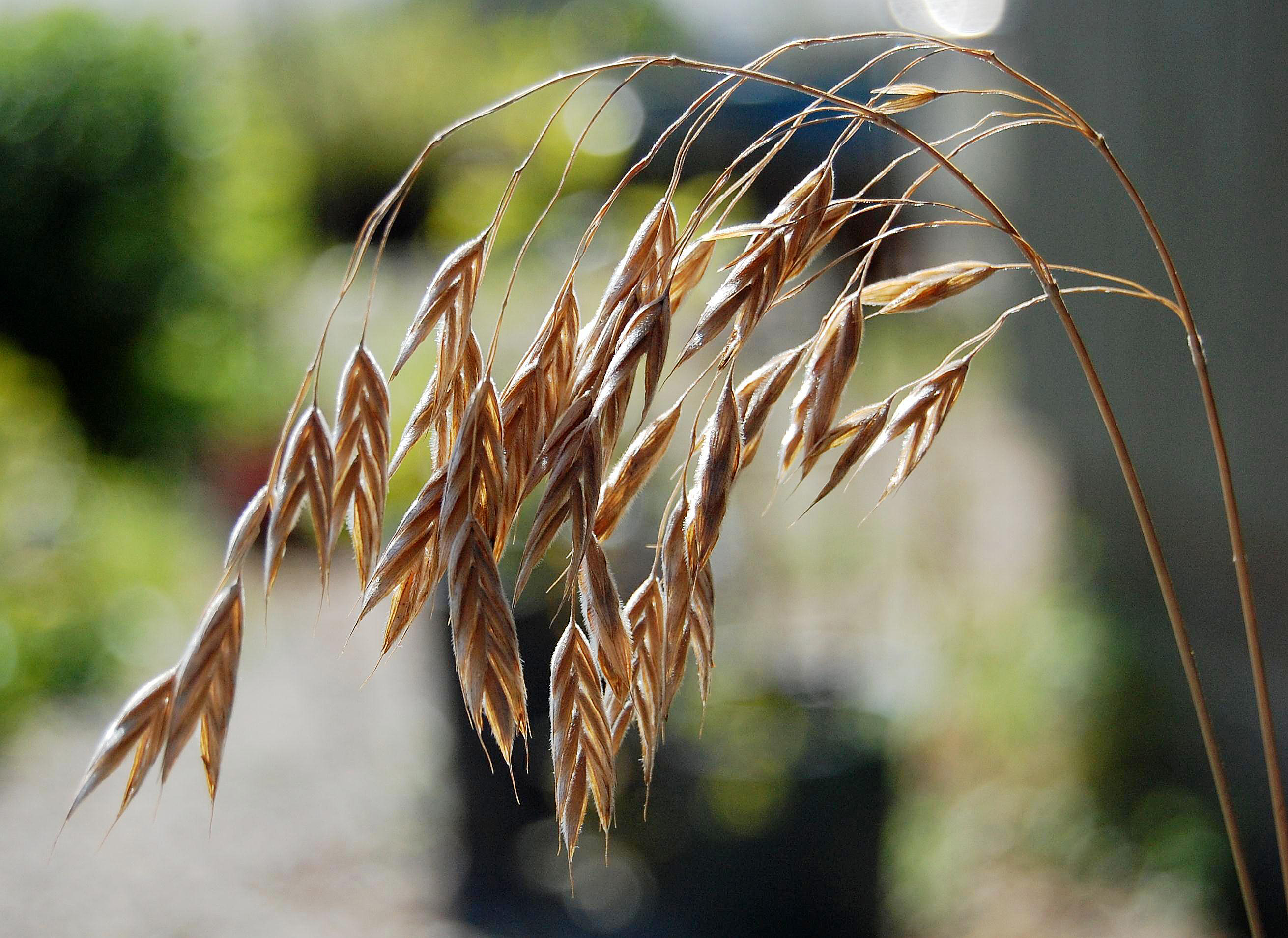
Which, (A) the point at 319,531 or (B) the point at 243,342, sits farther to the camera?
(B) the point at 243,342

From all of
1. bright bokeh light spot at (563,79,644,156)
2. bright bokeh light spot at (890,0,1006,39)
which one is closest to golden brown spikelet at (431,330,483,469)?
bright bokeh light spot at (890,0,1006,39)

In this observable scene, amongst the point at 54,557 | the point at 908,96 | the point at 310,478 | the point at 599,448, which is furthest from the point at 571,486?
the point at 54,557

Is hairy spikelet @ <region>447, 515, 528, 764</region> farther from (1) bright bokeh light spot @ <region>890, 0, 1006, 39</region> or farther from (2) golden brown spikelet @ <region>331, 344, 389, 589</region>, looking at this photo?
(1) bright bokeh light spot @ <region>890, 0, 1006, 39</region>

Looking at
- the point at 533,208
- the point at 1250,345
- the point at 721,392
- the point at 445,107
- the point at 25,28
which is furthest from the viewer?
the point at 445,107

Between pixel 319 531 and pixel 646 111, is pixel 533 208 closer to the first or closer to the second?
pixel 646 111

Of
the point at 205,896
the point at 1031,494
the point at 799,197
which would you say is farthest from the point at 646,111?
the point at 799,197

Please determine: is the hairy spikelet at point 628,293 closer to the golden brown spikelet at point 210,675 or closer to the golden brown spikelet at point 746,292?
the golden brown spikelet at point 746,292

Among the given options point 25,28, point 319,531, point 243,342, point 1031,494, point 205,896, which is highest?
point 25,28
